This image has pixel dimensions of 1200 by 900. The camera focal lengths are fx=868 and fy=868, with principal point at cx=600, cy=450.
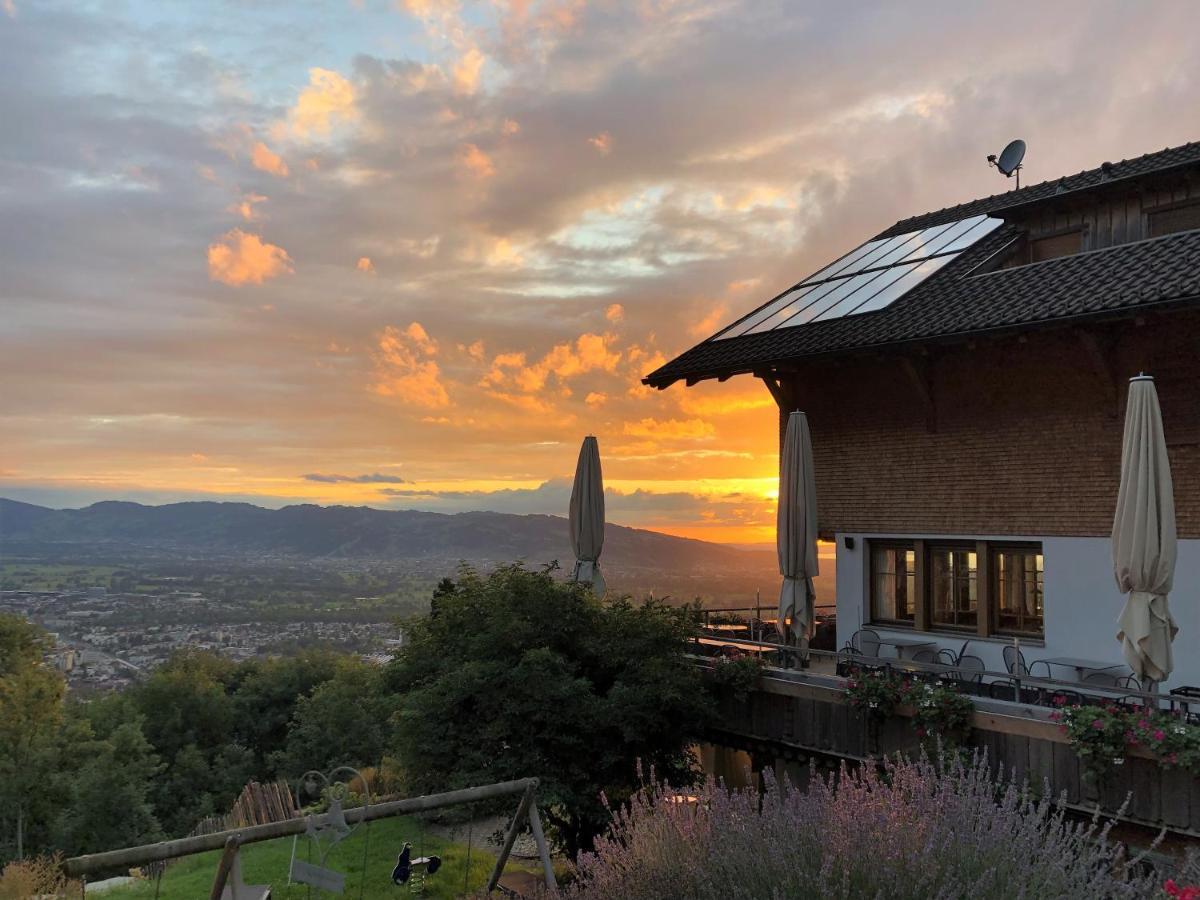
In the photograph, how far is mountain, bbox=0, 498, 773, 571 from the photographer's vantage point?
3602 inches

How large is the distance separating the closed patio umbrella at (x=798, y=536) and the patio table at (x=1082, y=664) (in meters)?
3.11

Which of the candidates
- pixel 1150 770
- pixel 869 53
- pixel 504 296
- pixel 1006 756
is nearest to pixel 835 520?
pixel 1006 756

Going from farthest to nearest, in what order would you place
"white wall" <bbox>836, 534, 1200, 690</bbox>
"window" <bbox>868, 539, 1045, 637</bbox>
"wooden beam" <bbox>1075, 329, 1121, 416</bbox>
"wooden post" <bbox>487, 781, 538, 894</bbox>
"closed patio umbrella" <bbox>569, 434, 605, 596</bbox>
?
1. "closed patio umbrella" <bbox>569, 434, 605, 596</bbox>
2. "window" <bbox>868, 539, 1045, 637</bbox>
3. "wooden beam" <bbox>1075, 329, 1121, 416</bbox>
4. "white wall" <bbox>836, 534, 1200, 690</bbox>
5. "wooden post" <bbox>487, 781, 538, 894</bbox>

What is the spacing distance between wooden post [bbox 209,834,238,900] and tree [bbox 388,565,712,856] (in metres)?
5.15

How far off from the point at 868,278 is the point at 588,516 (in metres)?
7.01

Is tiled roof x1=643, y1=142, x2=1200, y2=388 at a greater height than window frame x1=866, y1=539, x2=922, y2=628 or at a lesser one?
greater

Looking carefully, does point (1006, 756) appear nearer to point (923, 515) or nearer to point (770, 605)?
point (923, 515)

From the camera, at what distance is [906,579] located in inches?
574

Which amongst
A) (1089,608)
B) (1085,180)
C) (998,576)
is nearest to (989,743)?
(1089,608)

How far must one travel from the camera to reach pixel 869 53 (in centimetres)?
1747

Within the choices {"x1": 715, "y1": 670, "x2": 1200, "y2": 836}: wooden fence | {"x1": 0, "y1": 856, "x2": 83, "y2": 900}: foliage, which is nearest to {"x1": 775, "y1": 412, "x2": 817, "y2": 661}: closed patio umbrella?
{"x1": 715, "y1": 670, "x2": 1200, "y2": 836}: wooden fence

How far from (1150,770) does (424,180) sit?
1769 cm

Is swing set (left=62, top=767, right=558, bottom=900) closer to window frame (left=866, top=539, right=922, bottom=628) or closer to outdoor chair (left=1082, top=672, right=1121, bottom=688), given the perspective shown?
outdoor chair (left=1082, top=672, right=1121, bottom=688)

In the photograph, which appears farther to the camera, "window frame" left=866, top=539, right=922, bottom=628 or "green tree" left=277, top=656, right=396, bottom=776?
"green tree" left=277, top=656, right=396, bottom=776
